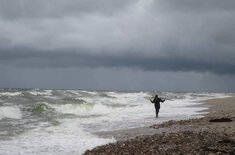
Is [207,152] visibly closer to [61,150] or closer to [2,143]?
[61,150]

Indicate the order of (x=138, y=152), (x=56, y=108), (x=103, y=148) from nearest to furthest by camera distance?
(x=138, y=152) → (x=103, y=148) → (x=56, y=108)

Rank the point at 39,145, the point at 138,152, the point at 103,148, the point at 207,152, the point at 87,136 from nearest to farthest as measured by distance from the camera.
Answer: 1. the point at 207,152
2. the point at 138,152
3. the point at 103,148
4. the point at 39,145
5. the point at 87,136

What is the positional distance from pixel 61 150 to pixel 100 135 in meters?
3.54

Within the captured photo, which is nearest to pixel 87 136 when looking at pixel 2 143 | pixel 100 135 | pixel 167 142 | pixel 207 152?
pixel 100 135

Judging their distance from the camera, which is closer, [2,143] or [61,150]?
[61,150]

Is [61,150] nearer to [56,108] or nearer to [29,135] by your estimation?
[29,135]

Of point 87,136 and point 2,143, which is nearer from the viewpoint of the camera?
point 2,143

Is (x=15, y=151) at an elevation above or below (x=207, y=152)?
below

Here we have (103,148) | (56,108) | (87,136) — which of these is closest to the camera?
(103,148)

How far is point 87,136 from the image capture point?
14.1 m

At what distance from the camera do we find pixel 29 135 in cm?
1434

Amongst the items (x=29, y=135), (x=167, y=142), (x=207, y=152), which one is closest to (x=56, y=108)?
(x=29, y=135)

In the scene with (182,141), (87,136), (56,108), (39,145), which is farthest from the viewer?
(56,108)

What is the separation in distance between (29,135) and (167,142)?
7470 millimetres
